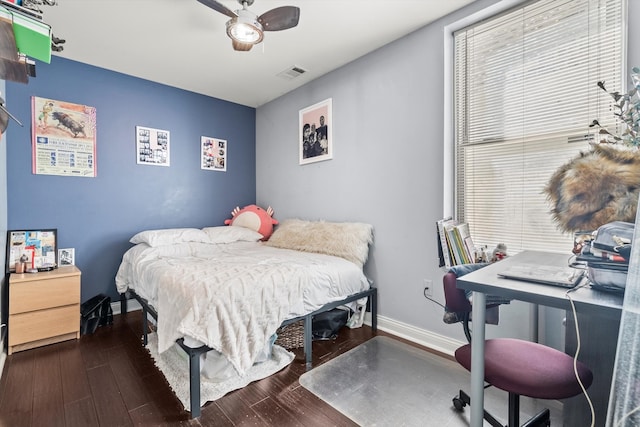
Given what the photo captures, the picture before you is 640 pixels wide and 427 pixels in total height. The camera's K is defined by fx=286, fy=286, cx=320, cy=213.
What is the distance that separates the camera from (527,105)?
1986 mm

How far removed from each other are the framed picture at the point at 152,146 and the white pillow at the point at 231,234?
1003mm

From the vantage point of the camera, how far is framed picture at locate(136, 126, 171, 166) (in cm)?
333

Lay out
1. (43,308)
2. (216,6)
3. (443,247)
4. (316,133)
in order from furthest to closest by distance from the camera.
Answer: (316,133) < (43,308) < (443,247) < (216,6)

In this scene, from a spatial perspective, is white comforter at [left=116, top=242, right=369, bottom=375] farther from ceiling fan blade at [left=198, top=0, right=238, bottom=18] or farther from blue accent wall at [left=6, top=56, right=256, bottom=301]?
ceiling fan blade at [left=198, top=0, right=238, bottom=18]

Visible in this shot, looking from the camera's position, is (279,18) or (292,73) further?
(292,73)

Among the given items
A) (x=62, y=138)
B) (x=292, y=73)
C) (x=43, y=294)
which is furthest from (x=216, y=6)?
(x=43, y=294)

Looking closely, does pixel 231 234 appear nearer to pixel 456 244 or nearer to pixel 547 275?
pixel 456 244

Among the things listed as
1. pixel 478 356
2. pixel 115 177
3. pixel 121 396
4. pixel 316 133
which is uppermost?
pixel 316 133

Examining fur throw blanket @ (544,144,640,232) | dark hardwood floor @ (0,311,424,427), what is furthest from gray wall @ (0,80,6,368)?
fur throw blanket @ (544,144,640,232)

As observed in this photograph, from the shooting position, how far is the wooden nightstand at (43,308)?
2252 mm

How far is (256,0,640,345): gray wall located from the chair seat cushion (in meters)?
0.77

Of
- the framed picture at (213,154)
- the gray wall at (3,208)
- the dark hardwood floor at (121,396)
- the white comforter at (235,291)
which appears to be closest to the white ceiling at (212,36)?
the framed picture at (213,154)

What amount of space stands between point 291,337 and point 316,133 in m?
2.23

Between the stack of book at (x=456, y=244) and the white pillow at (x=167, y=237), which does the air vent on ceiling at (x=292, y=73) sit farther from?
the stack of book at (x=456, y=244)
